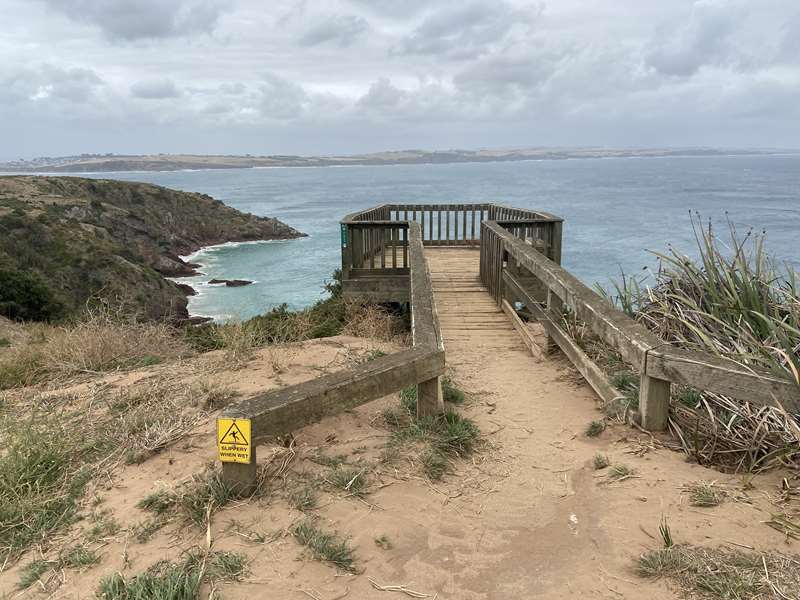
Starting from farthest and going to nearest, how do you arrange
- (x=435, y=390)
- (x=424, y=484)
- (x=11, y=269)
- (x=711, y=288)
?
1. (x=11, y=269)
2. (x=711, y=288)
3. (x=435, y=390)
4. (x=424, y=484)

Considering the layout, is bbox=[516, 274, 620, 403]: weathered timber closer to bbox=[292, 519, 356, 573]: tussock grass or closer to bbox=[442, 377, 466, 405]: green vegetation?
bbox=[442, 377, 466, 405]: green vegetation

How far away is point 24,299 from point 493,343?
21572mm

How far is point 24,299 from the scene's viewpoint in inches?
877

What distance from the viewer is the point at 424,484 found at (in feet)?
10.8

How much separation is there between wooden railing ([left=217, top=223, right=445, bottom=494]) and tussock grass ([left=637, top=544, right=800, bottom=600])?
1613mm

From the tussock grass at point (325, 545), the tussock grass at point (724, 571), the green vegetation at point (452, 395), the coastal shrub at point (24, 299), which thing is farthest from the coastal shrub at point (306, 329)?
the coastal shrub at point (24, 299)

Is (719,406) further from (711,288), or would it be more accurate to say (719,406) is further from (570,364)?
(570,364)

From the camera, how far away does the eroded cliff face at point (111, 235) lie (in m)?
34.7

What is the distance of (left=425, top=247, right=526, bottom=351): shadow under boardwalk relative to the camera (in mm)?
6723

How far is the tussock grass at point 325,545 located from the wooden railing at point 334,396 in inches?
18.4

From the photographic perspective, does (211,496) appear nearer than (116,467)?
Yes

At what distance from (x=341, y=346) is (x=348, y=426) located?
2460 millimetres

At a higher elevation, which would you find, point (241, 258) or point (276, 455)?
point (276, 455)

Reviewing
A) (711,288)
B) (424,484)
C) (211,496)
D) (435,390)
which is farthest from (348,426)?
(711,288)
